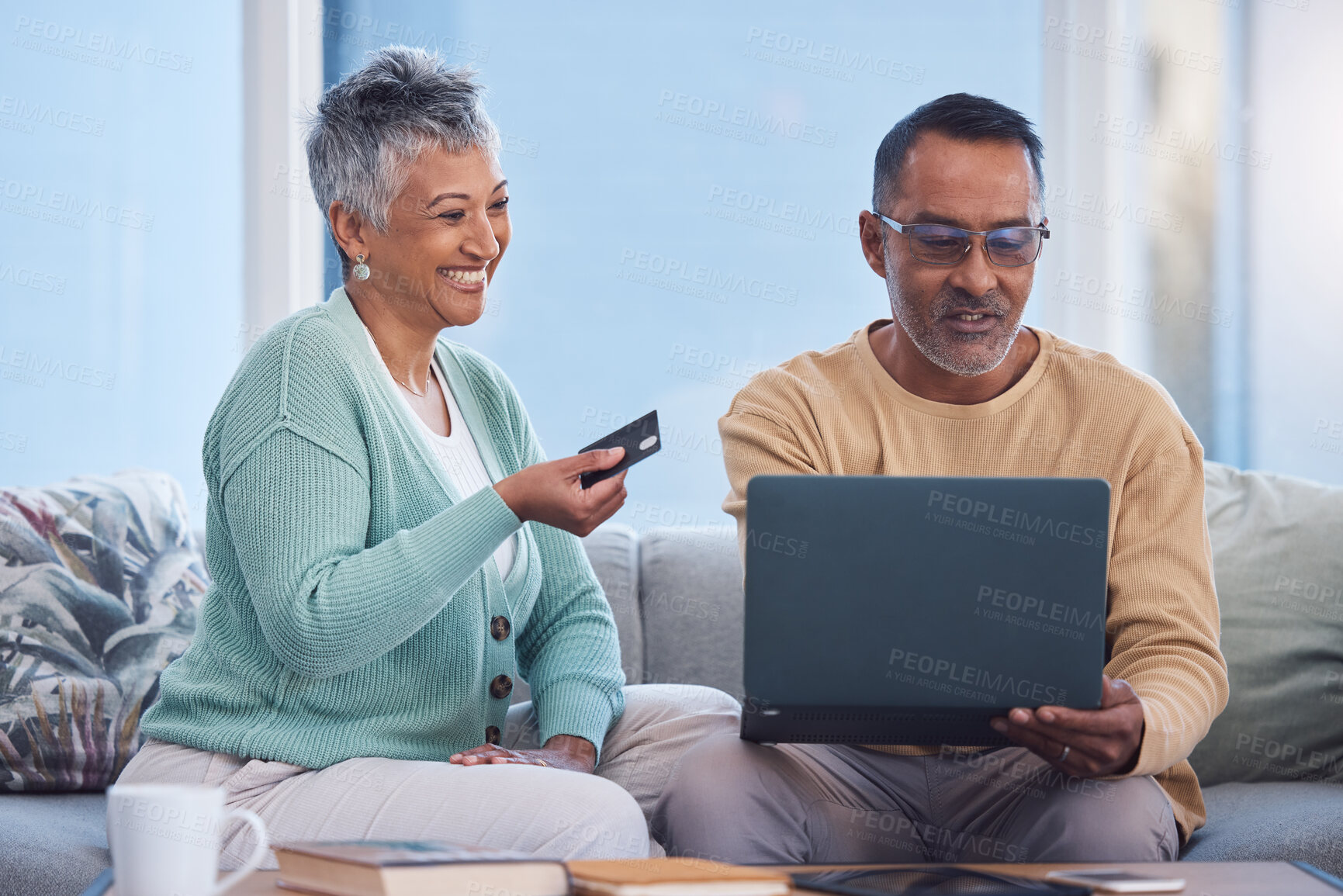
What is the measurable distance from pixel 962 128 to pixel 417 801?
109 cm

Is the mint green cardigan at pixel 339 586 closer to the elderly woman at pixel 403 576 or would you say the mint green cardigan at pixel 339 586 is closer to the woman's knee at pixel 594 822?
the elderly woman at pixel 403 576

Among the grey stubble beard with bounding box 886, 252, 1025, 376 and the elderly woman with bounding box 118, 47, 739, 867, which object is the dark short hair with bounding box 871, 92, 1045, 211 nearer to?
the grey stubble beard with bounding box 886, 252, 1025, 376

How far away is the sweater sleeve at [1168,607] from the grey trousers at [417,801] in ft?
1.91

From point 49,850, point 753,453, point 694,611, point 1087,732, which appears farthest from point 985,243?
point 49,850

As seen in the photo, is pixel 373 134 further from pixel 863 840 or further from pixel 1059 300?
pixel 1059 300

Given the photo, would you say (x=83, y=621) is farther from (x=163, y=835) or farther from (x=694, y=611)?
(x=163, y=835)

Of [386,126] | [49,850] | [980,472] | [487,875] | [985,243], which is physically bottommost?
[49,850]

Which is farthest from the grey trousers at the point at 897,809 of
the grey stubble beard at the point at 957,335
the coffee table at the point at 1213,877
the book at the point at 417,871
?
the grey stubble beard at the point at 957,335

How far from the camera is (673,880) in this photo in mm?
870

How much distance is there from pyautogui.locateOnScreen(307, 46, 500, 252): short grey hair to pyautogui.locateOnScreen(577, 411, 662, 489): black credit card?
Answer: 47cm

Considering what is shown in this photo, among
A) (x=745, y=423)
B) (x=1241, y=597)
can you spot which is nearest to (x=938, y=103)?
(x=745, y=423)

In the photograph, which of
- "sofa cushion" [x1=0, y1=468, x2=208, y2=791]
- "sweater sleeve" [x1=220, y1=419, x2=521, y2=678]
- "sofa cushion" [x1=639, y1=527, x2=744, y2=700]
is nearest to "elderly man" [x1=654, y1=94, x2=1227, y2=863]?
"sweater sleeve" [x1=220, y1=419, x2=521, y2=678]

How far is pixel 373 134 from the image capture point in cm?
153

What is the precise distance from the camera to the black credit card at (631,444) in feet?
4.30
